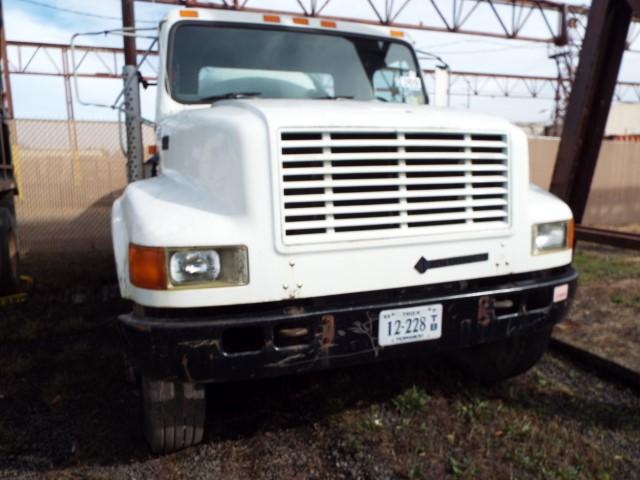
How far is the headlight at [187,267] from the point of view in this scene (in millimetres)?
2271

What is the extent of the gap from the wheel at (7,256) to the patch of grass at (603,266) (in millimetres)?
6235

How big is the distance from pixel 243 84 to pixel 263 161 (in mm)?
1515

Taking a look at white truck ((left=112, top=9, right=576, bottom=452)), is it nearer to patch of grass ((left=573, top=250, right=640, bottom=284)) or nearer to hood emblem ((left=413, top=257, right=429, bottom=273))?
hood emblem ((left=413, top=257, right=429, bottom=273))

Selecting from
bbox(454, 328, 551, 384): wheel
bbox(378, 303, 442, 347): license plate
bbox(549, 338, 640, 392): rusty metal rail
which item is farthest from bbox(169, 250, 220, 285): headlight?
bbox(549, 338, 640, 392): rusty metal rail

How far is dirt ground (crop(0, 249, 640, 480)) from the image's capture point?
9.01ft

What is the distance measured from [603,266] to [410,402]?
15.3 feet

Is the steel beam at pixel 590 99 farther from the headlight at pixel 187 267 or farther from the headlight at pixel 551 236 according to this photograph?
the headlight at pixel 187 267

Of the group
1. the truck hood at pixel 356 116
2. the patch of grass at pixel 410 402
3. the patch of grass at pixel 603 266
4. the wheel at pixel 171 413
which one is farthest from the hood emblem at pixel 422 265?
the patch of grass at pixel 603 266

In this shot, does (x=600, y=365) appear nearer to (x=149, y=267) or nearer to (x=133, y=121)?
(x=149, y=267)

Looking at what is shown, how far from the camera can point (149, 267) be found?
90.0 inches

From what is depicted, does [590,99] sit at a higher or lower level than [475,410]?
higher

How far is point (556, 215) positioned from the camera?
2.98m

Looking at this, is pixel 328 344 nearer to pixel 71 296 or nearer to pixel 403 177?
pixel 403 177

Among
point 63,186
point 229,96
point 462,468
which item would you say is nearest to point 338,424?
point 462,468
